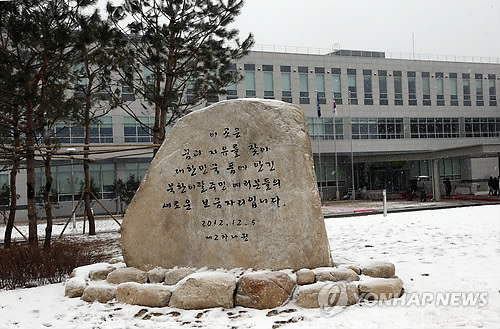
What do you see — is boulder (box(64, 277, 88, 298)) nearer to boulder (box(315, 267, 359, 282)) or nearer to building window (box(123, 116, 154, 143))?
boulder (box(315, 267, 359, 282))

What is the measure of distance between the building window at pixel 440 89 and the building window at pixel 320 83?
10432 mm

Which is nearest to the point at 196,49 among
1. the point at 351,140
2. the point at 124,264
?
the point at 124,264

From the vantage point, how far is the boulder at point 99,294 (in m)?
6.81

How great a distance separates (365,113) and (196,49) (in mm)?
28187

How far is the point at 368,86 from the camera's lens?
134 feet

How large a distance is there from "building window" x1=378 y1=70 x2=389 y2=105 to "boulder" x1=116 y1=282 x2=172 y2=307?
37.1 meters

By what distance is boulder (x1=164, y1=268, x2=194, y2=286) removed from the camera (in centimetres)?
688

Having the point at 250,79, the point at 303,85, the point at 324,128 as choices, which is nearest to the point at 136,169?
the point at 250,79

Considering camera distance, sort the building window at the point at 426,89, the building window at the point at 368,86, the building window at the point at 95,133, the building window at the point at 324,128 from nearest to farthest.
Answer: the building window at the point at 95,133 < the building window at the point at 324,128 < the building window at the point at 368,86 < the building window at the point at 426,89

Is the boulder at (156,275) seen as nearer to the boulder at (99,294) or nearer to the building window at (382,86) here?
the boulder at (99,294)

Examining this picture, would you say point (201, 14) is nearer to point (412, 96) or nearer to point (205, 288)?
point (205, 288)

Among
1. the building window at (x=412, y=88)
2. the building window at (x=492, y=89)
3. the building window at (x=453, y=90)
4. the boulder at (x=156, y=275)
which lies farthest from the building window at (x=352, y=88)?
the boulder at (x=156, y=275)

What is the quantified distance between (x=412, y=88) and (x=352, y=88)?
5559 mm

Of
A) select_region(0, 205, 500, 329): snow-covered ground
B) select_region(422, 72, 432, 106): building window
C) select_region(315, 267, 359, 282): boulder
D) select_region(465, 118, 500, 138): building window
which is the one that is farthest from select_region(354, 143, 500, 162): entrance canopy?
select_region(315, 267, 359, 282): boulder
